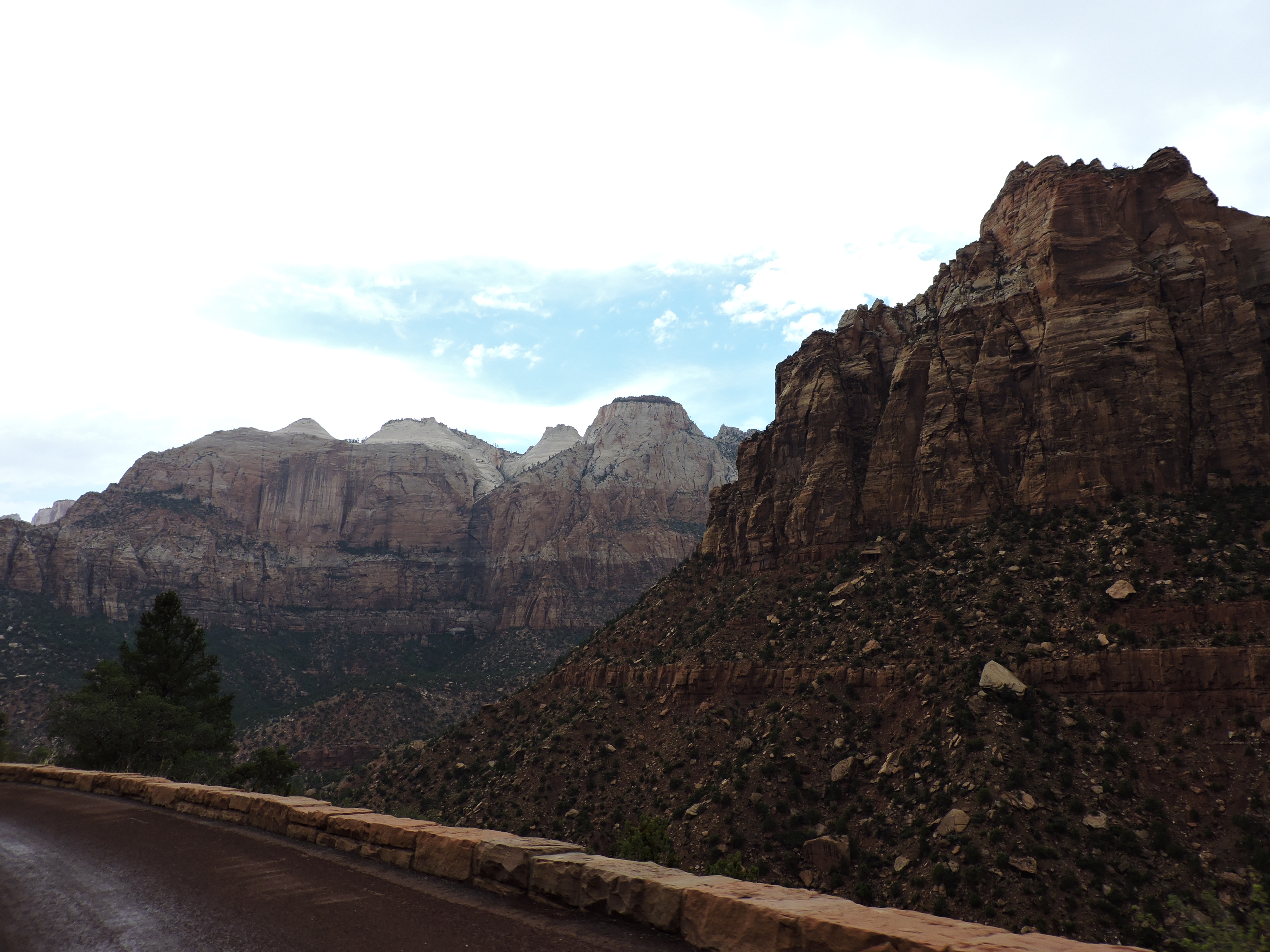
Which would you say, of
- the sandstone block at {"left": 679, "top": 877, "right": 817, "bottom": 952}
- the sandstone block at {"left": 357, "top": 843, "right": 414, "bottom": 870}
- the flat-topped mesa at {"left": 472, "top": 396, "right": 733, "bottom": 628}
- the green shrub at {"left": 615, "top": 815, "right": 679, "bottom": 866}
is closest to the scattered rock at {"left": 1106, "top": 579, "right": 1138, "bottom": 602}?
the green shrub at {"left": 615, "top": 815, "right": 679, "bottom": 866}

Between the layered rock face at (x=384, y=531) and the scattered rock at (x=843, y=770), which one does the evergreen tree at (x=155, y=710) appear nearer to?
the scattered rock at (x=843, y=770)

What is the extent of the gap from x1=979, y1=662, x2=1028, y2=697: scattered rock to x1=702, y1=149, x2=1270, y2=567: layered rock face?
1670 cm

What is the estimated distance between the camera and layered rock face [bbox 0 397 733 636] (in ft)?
Answer: 411

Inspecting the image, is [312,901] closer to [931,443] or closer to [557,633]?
[931,443]

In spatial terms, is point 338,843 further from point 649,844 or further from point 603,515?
point 603,515

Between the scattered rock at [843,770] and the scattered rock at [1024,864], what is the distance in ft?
30.4

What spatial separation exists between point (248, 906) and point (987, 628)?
3781 cm

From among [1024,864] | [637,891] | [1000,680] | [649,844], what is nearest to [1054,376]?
[1000,680]

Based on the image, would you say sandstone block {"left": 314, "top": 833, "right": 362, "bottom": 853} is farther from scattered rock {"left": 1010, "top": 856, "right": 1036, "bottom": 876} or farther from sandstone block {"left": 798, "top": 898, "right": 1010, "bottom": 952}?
scattered rock {"left": 1010, "top": 856, "right": 1036, "bottom": 876}

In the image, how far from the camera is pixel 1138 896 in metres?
23.7

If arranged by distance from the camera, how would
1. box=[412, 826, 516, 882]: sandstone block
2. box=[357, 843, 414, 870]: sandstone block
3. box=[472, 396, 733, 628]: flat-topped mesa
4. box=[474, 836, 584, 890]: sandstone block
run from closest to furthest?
box=[474, 836, 584, 890]: sandstone block, box=[412, 826, 516, 882]: sandstone block, box=[357, 843, 414, 870]: sandstone block, box=[472, 396, 733, 628]: flat-topped mesa

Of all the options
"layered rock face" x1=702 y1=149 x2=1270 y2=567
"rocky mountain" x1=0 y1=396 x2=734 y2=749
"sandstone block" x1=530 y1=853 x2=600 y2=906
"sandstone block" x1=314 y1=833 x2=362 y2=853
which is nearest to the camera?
"sandstone block" x1=530 y1=853 x2=600 y2=906

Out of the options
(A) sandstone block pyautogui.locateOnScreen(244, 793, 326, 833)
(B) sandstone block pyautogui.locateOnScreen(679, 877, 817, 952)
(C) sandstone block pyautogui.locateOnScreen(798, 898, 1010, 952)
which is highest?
(C) sandstone block pyautogui.locateOnScreen(798, 898, 1010, 952)

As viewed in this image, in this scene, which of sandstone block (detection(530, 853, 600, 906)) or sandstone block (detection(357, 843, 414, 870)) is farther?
sandstone block (detection(357, 843, 414, 870))
